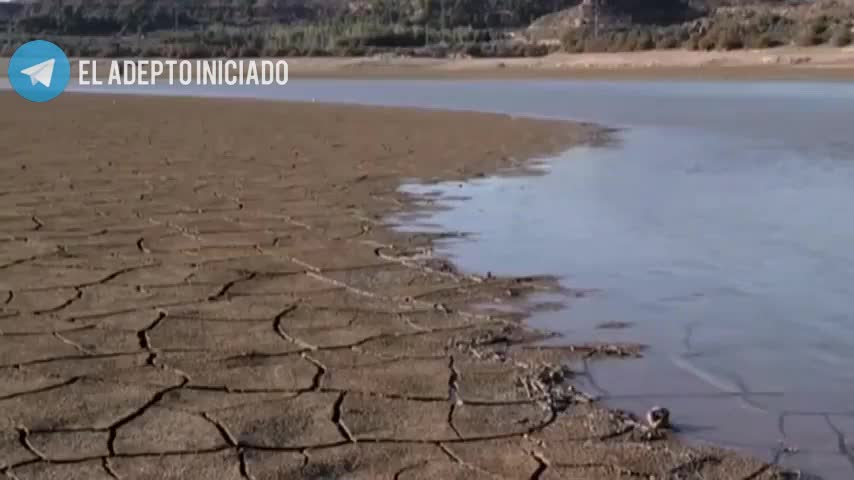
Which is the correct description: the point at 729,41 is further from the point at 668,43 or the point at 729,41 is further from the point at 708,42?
the point at 668,43

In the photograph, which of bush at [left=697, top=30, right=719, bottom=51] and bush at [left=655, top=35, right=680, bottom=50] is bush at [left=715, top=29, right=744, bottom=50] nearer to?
bush at [left=697, top=30, right=719, bottom=51]

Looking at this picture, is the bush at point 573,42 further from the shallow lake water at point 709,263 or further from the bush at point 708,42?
the shallow lake water at point 709,263

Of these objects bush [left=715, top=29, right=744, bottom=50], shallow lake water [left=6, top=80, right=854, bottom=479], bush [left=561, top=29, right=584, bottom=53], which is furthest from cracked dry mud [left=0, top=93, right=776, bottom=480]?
bush [left=561, top=29, right=584, bottom=53]

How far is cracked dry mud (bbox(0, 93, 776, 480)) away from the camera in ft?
Result: 10.9

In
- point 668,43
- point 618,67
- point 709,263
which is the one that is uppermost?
point 709,263

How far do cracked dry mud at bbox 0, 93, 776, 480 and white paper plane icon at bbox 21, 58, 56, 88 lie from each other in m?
23.6

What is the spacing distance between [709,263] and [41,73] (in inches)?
1277

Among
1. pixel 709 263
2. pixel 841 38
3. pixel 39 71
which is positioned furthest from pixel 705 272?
pixel 39 71

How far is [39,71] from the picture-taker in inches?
1444

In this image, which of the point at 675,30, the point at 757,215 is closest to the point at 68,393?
the point at 757,215

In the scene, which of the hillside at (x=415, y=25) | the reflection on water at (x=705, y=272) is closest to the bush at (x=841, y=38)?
the hillside at (x=415, y=25)

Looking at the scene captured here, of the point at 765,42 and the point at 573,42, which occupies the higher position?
the point at 765,42

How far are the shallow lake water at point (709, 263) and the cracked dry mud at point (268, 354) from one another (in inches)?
9.2

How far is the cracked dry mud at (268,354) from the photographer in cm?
333
